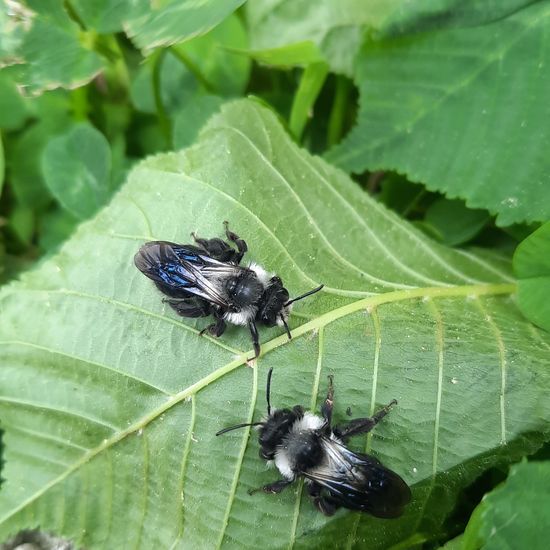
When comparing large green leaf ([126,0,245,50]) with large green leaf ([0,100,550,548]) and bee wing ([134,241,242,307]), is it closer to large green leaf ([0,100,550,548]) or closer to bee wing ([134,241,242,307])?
large green leaf ([0,100,550,548])

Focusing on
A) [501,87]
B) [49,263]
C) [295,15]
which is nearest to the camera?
[49,263]

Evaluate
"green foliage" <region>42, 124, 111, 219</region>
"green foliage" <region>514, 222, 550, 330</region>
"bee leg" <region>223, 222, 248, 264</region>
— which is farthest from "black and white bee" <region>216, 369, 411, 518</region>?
"green foliage" <region>42, 124, 111, 219</region>

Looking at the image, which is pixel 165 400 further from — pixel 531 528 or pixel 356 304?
pixel 531 528

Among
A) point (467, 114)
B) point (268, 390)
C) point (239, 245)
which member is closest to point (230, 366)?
point (268, 390)

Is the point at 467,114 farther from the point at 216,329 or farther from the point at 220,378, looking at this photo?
the point at 220,378

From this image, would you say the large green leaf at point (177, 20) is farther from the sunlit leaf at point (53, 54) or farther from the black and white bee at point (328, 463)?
the black and white bee at point (328, 463)

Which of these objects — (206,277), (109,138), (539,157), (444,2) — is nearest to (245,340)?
(206,277)

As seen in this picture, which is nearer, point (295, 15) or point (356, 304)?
point (356, 304)
